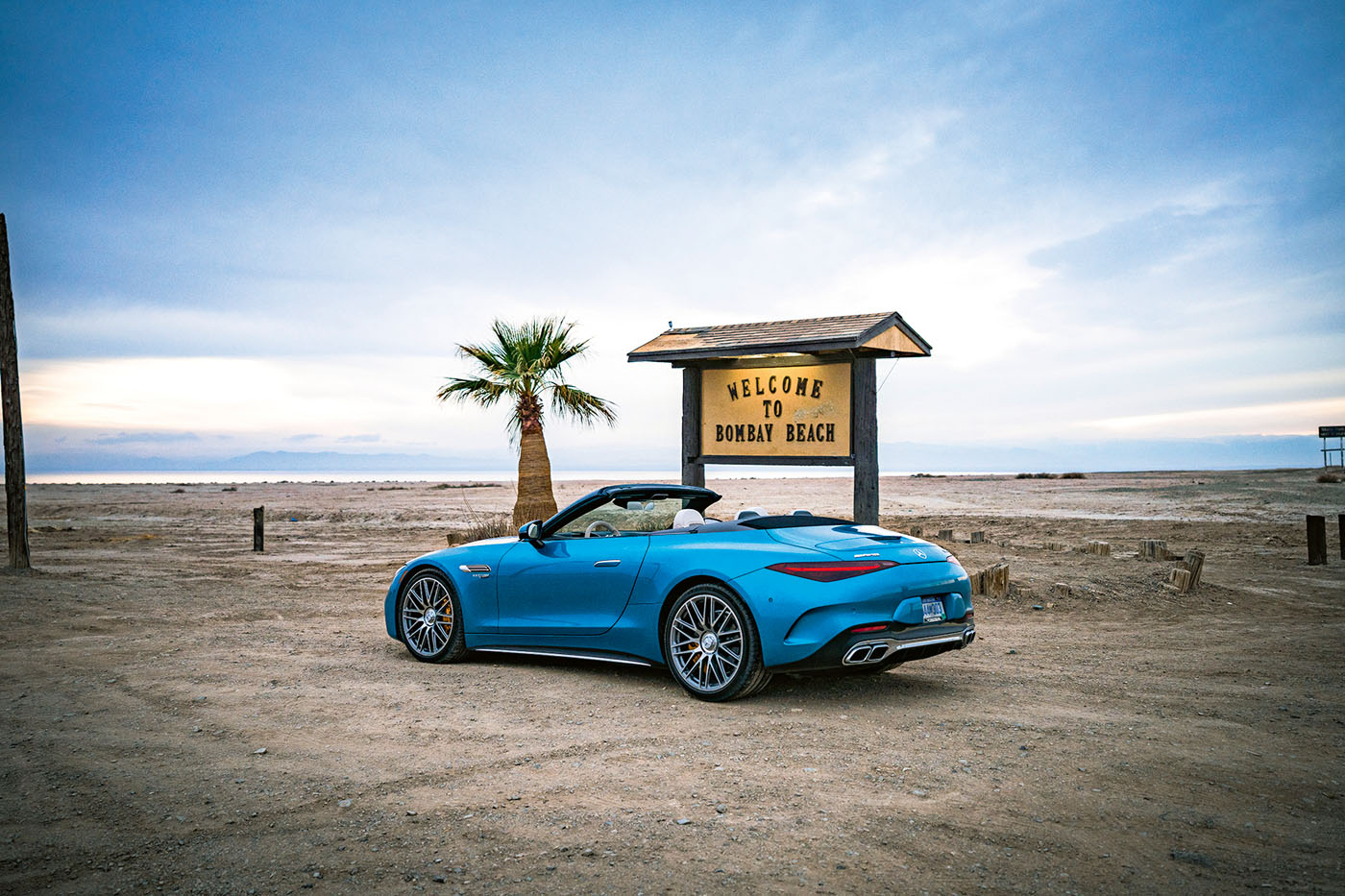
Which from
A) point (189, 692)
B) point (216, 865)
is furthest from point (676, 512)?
point (216, 865)

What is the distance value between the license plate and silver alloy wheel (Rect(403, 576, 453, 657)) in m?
3.77

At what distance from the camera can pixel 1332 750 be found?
4863 mm

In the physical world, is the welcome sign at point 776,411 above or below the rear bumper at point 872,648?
above

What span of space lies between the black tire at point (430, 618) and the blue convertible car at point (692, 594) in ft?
0.04

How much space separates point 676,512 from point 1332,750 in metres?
4.20

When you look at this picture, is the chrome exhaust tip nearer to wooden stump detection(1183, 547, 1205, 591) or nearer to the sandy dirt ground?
the sandy dirt ground

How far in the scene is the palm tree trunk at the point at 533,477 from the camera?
18.6 m

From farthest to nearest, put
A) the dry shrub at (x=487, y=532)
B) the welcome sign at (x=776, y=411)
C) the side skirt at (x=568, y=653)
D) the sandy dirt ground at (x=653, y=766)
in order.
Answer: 1. the dry shrub at (x=487, y=532)
2. the welcome sign at (x=776, y=411)
3. the side skirt at (x=568, y=653)
4. the sandy dirt ground at (x=653, y=766)

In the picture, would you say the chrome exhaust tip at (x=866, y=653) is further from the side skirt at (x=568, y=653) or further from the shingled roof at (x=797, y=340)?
the shingled roof at (x=797, y=340)

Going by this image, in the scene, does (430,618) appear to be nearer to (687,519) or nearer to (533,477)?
(687,519)

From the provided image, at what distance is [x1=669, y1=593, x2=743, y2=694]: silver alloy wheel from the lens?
19.4 ft

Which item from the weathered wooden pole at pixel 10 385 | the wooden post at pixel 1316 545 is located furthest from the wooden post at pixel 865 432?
the weathered wooden pole at pixel 10 385

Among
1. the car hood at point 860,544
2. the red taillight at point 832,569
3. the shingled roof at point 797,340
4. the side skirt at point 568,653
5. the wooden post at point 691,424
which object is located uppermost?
the shingled roof at point 797,340

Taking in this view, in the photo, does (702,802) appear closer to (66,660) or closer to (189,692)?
(189,692)
